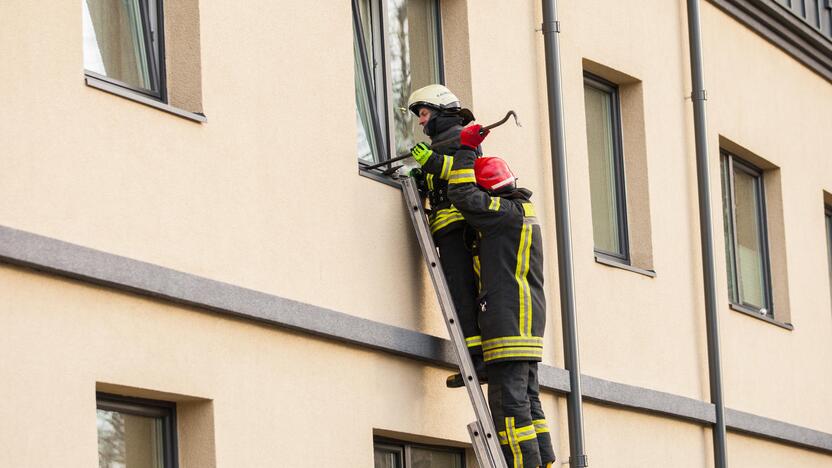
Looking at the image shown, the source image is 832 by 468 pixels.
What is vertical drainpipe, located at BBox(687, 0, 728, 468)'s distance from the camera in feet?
50.0

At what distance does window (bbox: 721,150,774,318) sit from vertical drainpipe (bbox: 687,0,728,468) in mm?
1276

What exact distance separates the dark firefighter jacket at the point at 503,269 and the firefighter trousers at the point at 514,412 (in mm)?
103

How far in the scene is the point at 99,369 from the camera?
30.0 feet

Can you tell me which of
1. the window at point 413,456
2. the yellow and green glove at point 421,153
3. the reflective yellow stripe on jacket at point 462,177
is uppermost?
the yellow and green glove at point 421,153

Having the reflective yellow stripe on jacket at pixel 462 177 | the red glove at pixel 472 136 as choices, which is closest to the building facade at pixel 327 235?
the reflective yellow stripe on jacket at pixel 462 177

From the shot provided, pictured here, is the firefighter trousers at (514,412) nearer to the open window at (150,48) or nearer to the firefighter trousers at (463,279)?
the firefighter trousers at (463,279)

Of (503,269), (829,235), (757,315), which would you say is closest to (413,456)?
(503,269)

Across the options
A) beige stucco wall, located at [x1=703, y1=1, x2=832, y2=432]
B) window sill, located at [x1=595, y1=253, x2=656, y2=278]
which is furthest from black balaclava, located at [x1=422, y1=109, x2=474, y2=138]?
beige stucco wall, located at [x1=703, y1=1, x2=832, y2=432]

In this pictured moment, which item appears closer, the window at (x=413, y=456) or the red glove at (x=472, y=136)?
the red glove at (x=472, y=136)

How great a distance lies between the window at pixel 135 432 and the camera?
31.4 ft

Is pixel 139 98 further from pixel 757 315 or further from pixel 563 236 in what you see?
pixel 757 315

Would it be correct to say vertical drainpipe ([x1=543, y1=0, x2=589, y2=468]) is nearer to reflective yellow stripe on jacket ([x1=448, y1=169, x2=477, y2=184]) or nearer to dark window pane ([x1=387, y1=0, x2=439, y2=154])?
dark window pane ([x1=387, y1=0, x2=439, y2=154])

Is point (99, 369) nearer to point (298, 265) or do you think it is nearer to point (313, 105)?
point (298, 265)

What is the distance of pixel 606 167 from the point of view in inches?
596
